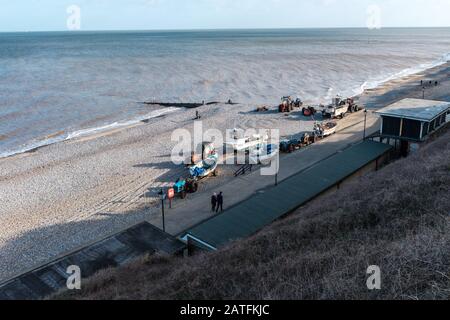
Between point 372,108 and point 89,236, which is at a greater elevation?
point 372,108

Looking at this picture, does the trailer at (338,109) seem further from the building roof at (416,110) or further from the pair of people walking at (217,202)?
the pair of people walking at (217,202)

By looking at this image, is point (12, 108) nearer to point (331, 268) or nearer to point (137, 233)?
point (137, 233)

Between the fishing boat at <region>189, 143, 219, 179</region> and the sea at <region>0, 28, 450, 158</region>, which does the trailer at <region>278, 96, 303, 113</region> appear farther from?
the fishing boat at <region>189, 143, 219, 179</region>

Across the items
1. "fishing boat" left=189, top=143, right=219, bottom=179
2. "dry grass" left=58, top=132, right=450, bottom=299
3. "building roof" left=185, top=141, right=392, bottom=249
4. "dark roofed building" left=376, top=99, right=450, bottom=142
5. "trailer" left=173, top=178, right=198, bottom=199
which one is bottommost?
"trailer" left=173, top=178, right=198, bottom=199

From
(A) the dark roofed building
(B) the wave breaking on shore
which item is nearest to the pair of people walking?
(A) the dark roofed building

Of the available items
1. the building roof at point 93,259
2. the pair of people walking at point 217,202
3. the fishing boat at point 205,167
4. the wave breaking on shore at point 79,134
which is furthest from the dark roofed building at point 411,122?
the wave breaking on shore at point 79,134

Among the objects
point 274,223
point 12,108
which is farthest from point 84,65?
point 274,223

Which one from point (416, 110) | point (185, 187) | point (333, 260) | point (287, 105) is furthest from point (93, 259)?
point (287, 105)
